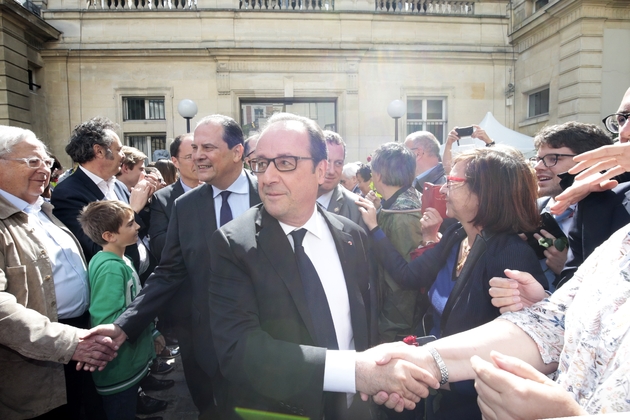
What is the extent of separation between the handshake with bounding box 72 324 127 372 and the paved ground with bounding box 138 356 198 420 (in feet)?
5.30

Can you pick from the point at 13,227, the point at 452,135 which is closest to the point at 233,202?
the point at 13,227

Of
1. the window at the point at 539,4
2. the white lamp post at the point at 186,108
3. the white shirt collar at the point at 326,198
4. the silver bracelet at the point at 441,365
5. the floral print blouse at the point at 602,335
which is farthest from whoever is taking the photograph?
the window at the point at 539,4

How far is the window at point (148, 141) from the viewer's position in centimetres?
1239

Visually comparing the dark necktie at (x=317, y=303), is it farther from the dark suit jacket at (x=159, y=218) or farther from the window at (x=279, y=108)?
the window at (x=279, y=108)

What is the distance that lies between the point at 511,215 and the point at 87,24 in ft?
44.8

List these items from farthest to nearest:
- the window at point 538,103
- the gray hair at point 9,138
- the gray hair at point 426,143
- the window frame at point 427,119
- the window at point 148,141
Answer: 1. the window frame at point 427,119
2. the window at point 148,141
3. the window at point 538,103
4. the gray hair at point 426,143
5. the gray hair at point 9,138

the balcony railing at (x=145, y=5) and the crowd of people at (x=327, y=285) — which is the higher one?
the balcony railing at (x=145, y=5)

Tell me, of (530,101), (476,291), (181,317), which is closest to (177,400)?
(181,317)

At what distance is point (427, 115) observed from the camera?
12812 mm

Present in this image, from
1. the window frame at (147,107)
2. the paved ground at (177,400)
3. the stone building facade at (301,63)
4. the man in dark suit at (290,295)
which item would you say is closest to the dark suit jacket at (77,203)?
the paved ground at (177,400)

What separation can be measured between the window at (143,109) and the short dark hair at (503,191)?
12098mm

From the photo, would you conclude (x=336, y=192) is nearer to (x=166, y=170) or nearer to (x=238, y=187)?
(x=238, y=187)

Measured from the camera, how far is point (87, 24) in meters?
11.5

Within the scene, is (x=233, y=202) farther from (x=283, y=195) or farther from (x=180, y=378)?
(x=180, y=378)
